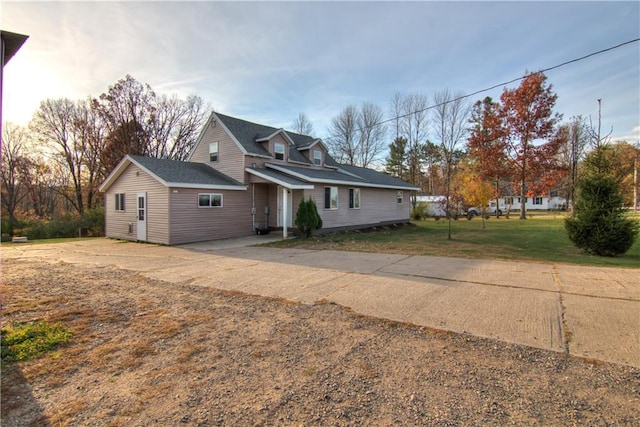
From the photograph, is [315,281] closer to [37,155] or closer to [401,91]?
[401,91]

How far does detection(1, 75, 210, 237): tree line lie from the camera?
29.8 metres

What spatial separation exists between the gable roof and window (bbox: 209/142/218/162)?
80 centimetres

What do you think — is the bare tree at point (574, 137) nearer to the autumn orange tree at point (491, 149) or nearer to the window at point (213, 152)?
the autumn orange tree at point (491, 149)

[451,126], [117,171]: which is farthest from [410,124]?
[117,171]

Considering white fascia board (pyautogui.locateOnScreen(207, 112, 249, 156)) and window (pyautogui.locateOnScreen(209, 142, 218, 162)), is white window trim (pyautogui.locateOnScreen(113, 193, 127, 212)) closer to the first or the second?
window (pyautogui.locateOnScreen(209, 142, 218, 162))

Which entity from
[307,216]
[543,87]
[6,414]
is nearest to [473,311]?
[6,414]

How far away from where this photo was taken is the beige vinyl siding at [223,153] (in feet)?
55.6

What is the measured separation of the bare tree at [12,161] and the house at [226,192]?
22114mm

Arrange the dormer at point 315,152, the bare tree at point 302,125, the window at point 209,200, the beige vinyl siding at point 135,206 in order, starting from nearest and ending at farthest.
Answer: the beige vinyl siding at point 135,206 → the window at point 209,200 → the dormer at point 315,152 → the bare tree at point 302,125

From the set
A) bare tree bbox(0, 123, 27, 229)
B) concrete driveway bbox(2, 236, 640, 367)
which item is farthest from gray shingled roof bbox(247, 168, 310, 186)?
bare tree bbox(0, 123, 27, 229)

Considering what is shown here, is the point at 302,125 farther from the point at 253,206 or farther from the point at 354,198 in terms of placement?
the point at 253,206

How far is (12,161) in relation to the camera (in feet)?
99.2

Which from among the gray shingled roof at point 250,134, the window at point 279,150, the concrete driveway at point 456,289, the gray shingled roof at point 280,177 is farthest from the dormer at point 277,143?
the concrete driveway at point 456,289

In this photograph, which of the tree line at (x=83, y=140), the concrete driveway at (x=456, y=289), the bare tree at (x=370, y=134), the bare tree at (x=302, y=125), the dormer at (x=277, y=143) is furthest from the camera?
the bare tree at (x=302, y=125)
